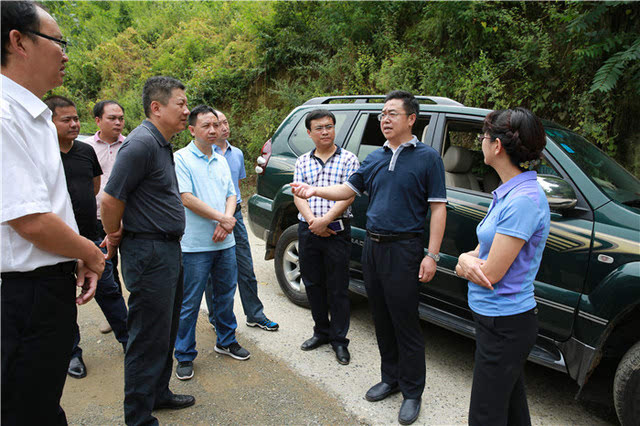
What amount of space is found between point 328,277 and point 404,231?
A: 3.37ft

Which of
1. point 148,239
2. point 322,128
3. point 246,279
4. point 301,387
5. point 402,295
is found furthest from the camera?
point 246,279

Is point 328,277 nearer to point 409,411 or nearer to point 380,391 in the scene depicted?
point 380,391

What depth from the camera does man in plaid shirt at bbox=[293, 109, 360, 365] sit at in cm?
332

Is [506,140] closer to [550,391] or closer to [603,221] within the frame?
[603,221]

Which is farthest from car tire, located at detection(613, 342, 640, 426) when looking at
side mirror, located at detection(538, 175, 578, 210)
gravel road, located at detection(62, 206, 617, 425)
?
side mirror, located at detection(538, 175, 578, 210)

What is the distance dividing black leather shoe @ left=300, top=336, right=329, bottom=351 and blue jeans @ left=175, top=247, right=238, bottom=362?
2.02ft

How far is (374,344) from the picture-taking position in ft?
12.0

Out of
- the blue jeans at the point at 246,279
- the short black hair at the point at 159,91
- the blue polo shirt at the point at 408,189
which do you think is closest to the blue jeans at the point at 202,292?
the blue jeans at the point at 246,279

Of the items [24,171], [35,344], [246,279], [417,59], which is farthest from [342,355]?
[417,59]

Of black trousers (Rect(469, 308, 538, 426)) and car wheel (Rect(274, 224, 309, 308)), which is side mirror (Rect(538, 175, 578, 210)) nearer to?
black trousers (Rect(469, 308, 538, 426))

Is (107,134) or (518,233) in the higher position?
(107,134)

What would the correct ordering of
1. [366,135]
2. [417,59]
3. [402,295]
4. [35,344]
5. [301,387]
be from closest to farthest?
[35,344]
[402,295]
[301,387]
[366,135]
[417,59]

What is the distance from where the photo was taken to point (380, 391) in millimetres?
2863

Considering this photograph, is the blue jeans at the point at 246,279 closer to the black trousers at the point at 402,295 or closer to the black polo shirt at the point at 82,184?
the black polo shirt at the point at 82,184
